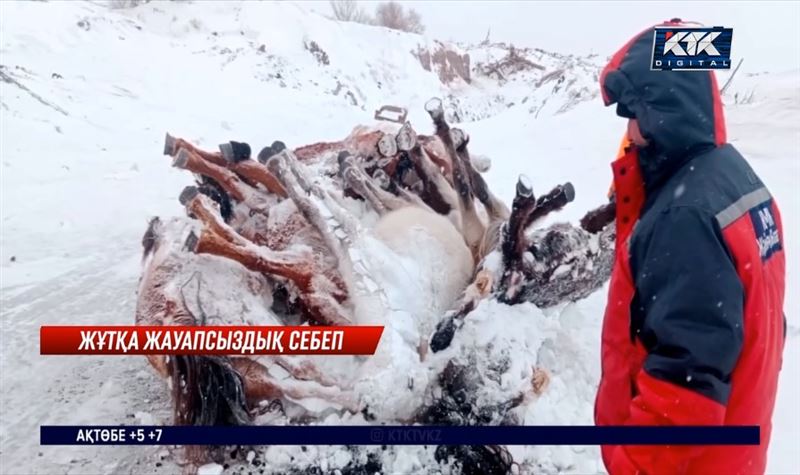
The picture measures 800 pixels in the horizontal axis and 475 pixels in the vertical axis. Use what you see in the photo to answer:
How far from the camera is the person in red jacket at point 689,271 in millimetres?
944

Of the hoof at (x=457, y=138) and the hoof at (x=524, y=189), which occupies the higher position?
the hoof at (x=524, y=189)

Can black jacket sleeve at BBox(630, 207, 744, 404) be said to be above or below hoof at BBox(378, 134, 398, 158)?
above

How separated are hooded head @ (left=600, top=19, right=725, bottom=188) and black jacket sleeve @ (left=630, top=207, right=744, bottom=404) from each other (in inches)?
5.6

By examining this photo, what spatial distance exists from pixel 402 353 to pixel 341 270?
471mm

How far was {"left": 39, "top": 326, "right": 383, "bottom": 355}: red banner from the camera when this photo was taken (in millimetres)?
1502

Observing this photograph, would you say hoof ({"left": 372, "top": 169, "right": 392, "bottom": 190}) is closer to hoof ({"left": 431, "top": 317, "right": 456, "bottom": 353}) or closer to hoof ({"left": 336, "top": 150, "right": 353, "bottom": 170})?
hoof ({"left": 336, "top": 150, "right": 353, "bottom": 170})

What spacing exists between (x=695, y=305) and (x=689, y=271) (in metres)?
0.06

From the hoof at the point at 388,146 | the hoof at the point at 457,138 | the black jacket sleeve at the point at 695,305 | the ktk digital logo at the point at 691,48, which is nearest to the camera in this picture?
the black jacket sleeve at the point at 695,305

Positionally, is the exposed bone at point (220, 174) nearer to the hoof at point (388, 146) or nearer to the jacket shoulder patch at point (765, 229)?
the hoof at point (388, 146)

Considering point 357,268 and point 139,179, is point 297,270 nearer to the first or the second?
point 357,268

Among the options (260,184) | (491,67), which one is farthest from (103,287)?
(491,67)

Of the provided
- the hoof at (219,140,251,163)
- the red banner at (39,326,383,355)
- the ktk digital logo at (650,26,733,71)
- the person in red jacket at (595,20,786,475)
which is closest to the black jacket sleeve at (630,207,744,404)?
the person in red jacket at (595,20,786,475)

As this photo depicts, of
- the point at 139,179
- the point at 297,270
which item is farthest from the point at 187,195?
the point at 139,179

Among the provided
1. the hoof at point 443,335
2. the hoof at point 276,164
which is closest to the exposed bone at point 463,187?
the hoof at point 443,335
